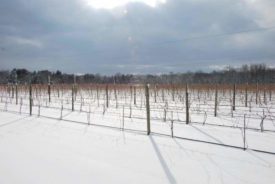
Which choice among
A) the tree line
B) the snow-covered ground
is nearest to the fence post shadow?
the snow-covered ground

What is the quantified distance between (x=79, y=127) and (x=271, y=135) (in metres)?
6.59

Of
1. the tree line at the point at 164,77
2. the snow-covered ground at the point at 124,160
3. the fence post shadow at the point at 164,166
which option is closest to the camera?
the fence post shadow at the point at 164,166

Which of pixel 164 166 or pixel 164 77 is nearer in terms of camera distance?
pixel 164 166

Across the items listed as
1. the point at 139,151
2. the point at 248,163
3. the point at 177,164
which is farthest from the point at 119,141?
the point at 248,163

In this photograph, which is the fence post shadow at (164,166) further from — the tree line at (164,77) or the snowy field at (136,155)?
the tree line at (164,77)

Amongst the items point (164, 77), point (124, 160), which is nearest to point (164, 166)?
point (124, 160)

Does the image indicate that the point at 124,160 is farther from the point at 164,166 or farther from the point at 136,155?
the point at 164,166

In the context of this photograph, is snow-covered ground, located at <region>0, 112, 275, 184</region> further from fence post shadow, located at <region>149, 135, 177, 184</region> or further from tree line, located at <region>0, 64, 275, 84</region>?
tree line, located at <region>0, 64, 275, 84</region>

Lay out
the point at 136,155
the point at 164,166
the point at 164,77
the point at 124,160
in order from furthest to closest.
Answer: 1. the point at 164,77
2. the point at 136,155
3. the point at 124,160
4. the point at 164,166

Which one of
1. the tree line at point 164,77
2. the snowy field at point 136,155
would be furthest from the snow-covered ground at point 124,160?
the tree line at point 164,77

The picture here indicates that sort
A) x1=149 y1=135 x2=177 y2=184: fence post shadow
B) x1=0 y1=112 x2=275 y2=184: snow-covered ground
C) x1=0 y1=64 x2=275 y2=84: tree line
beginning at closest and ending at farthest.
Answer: x1=149 y1=135 x2=177 y2=184: fence post shadow, x1=0 y1=112 x2=275 y2=184: snow-covered ground, x1=0 y1=64 x2=275 y2=84: tree line

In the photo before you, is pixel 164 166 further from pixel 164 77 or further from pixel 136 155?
pixel 164 77

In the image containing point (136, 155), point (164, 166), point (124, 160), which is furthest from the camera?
point (136, 155)

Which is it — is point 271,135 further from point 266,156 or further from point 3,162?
point 3,162
